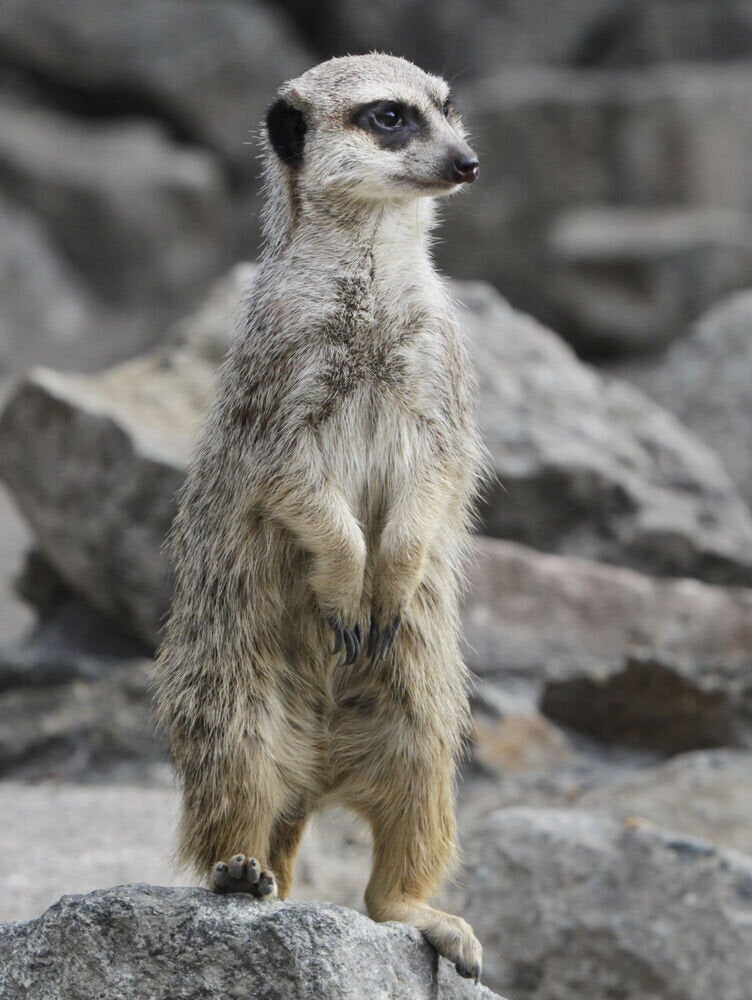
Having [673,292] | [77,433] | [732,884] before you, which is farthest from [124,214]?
[732,884]

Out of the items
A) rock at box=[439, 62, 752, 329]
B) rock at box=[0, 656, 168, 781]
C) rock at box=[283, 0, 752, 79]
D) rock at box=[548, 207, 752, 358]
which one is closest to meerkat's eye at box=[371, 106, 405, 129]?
rock at box=[0, 656, 168, 781]

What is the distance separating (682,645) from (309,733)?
301 centimetres

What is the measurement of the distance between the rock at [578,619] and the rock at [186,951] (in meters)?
3.01

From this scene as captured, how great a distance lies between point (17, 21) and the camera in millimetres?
11945

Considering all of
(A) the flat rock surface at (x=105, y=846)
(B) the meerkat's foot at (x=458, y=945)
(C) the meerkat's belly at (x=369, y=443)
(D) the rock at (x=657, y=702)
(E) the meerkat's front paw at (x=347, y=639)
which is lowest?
(A) the flat rock surface at (x=105, y=846)

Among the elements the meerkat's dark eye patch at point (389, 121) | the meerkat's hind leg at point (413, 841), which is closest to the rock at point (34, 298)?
the meerkat's dark eye patch at point (389, 121)

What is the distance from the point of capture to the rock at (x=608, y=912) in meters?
3.54

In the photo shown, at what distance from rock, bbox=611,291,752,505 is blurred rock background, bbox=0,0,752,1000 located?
0.07 feet

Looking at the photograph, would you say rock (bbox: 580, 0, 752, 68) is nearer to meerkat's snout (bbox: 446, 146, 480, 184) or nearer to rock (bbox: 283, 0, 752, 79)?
rock (bbox: 283, 0, 752, 79)

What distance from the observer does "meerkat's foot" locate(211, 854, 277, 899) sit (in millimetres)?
2545

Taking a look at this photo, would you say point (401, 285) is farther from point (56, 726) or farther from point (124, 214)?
point (124, 214)

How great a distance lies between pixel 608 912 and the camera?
3645 millimetres

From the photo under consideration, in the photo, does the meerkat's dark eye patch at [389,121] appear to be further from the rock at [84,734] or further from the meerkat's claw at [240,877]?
the rock at [84,734]

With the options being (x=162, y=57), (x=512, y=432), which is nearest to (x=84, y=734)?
(x=512, y=432)
